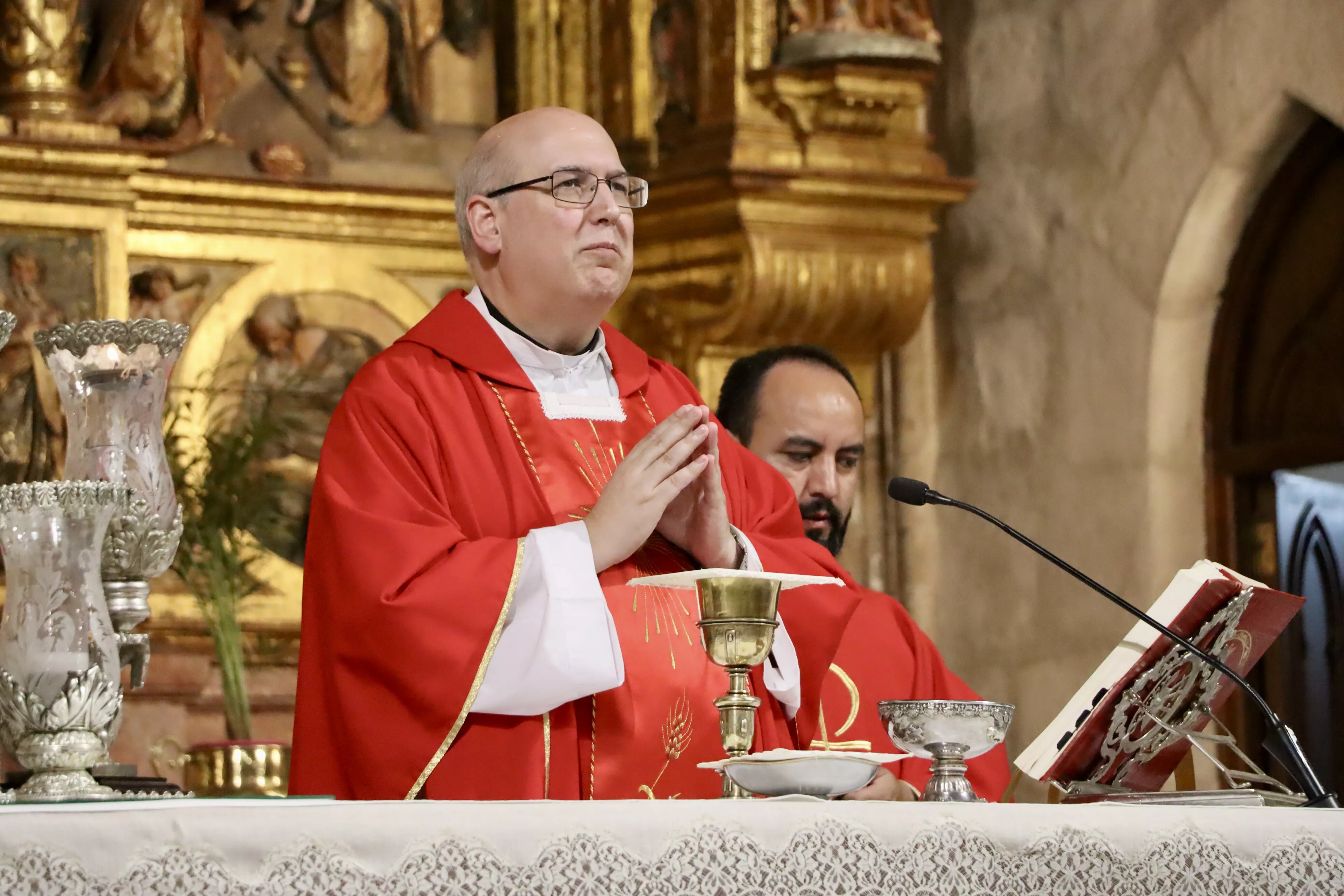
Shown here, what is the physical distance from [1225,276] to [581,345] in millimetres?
3327

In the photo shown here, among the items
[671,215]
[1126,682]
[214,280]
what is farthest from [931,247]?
[1126,682]

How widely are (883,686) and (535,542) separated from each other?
1659mm

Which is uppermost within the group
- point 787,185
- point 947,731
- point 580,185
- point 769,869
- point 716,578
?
point 787,185

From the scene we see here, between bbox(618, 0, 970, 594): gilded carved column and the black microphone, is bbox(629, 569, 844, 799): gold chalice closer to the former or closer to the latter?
the black microphone

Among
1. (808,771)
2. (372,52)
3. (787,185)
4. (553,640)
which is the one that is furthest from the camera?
(372,52)

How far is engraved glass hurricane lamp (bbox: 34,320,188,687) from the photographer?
10.8 feet

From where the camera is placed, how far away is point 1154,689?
359cm

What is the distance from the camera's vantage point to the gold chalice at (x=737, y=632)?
3.22 metres

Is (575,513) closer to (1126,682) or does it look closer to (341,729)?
(341,729)

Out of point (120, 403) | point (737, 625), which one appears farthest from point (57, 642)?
point (737, 625)

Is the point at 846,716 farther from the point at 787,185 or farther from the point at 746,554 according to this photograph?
the point at 787,185

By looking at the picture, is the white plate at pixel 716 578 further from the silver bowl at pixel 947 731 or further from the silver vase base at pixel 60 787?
the silver vase base at pixel 60 787

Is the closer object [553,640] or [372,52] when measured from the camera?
[553,640]

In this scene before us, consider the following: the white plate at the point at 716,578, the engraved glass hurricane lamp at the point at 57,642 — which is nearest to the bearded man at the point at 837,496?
the white plate at the point at 716,578
